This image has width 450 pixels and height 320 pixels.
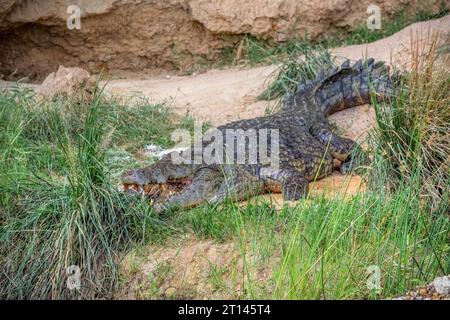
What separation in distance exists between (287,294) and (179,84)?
20.5 feet

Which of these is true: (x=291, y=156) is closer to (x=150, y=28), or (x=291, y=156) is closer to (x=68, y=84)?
(x=68, y=84)

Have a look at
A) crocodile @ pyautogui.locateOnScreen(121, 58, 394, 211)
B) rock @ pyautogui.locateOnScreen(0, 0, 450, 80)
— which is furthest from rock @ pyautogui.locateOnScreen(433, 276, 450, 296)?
rock @ pyautogui.locateOnScreen(0, 0, 450, 80)

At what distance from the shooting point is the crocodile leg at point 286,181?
789 centimetres

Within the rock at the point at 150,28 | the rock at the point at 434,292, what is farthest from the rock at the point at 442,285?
the rock at the point at 150,28

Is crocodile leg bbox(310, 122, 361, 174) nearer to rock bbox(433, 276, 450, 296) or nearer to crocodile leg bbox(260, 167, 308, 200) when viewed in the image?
crocodile leg bbox(260, 167, 308, 200)

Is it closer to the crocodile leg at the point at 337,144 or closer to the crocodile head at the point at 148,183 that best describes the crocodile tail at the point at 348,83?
the crocodile leg at the point at 337,144

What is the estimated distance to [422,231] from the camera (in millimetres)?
6270

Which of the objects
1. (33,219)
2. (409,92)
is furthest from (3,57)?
(409,92)

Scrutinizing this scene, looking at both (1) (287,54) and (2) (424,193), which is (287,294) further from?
Result: (1) (287,54)

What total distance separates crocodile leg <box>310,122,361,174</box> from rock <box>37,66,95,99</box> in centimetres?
250

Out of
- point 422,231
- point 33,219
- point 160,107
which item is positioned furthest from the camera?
point 160,107

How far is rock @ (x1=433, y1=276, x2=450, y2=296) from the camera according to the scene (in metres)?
5.22

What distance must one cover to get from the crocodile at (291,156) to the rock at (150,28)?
195cm

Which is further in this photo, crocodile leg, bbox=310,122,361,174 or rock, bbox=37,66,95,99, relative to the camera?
rock, bbox=37,66,95,99
